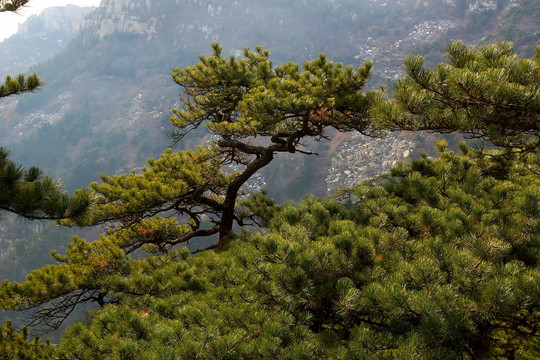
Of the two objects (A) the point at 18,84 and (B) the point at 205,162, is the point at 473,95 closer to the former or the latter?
(B) the point at 205,162

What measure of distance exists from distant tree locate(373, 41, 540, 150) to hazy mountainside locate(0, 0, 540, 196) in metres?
60.1

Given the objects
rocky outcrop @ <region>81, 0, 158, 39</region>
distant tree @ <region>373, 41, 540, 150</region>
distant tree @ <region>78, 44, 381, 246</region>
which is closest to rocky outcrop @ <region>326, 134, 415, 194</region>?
distant tree @ <region>78, 44, 381, 246</region>

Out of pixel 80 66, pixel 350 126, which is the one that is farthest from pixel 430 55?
pixel 80 66

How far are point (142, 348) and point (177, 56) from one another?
13714cm

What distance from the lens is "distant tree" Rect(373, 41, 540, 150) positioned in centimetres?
265

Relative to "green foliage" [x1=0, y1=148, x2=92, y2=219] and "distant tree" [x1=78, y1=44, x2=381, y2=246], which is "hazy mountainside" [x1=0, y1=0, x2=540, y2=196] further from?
"green foliage" [x1=0, y1=148, x2=92, y2=219]

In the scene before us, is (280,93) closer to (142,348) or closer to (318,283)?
(318,283)

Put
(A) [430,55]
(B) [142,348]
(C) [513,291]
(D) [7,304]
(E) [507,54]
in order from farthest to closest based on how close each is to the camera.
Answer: (A) [430,55], (D) [7,304], (E) [507,54], (B) [142,348], (C) [513,291]

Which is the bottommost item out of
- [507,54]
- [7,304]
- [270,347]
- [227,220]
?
[227,220]

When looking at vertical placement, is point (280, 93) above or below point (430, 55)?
above

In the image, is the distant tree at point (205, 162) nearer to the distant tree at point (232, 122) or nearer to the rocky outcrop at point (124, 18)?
the distant tree at point (232, 122)

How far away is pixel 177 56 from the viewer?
126 metres

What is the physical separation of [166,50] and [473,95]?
470ft

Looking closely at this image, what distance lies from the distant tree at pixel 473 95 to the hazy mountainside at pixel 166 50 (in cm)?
6014
